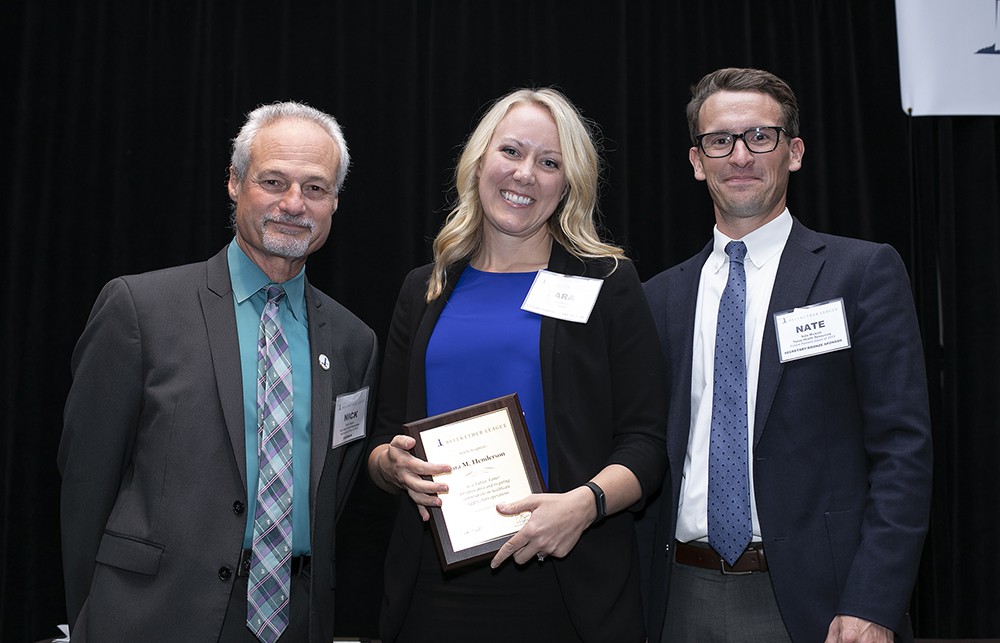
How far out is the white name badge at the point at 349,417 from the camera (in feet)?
7.62

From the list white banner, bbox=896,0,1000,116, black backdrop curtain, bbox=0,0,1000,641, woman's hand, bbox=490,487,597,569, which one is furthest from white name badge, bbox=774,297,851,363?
white banner, bbox=896,0,1000,116

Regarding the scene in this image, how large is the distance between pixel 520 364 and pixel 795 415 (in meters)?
0.73

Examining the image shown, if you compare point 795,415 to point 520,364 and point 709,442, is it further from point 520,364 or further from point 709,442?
point 520,364

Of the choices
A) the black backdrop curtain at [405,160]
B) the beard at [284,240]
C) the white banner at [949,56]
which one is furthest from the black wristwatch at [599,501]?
the white banner at [949,56]

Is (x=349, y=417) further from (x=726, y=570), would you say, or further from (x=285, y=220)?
(x=726, y=570)

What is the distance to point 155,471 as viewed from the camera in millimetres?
2070

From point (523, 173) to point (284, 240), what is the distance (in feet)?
2.33

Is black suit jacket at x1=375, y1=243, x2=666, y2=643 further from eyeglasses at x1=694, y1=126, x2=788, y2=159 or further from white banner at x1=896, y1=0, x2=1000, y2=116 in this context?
white banner at x1=896, y1=0, x2=1000, y2=116

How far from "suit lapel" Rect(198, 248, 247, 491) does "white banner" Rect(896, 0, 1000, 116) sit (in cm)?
372

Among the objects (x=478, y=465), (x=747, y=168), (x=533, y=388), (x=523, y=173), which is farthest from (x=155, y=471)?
(x=747, y=168)

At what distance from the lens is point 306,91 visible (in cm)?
460

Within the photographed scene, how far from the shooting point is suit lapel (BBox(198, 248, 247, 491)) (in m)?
2.09

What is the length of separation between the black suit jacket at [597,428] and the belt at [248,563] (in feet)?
0.84

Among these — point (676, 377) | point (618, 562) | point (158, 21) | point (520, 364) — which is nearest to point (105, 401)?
point (520, 364)
